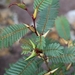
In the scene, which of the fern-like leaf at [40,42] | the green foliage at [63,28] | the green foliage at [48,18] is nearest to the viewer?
the fern-like leaf at [40,42]

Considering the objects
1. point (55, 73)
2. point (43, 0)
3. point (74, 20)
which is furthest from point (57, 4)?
point (74, 20)

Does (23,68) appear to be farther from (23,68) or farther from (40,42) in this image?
(40,42)

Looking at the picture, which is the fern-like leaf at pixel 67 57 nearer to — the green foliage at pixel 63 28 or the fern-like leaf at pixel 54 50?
the fern-like leaf at pixel 54 50

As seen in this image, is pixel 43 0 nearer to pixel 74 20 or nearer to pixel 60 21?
pixel 60 21

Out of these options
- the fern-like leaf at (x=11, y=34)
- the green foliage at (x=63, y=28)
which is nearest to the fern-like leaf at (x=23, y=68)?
the fern-like leaf at (x=11, y=34)

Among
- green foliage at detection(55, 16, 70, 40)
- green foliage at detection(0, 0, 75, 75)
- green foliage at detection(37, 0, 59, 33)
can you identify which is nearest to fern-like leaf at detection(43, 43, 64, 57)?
green foliage at detection(0, 0, 75, 75)

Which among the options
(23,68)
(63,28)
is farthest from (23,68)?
(63,28)

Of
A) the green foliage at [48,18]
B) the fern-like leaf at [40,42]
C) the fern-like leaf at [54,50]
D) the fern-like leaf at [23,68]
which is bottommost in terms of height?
the fern-like leaf at [23,68]
